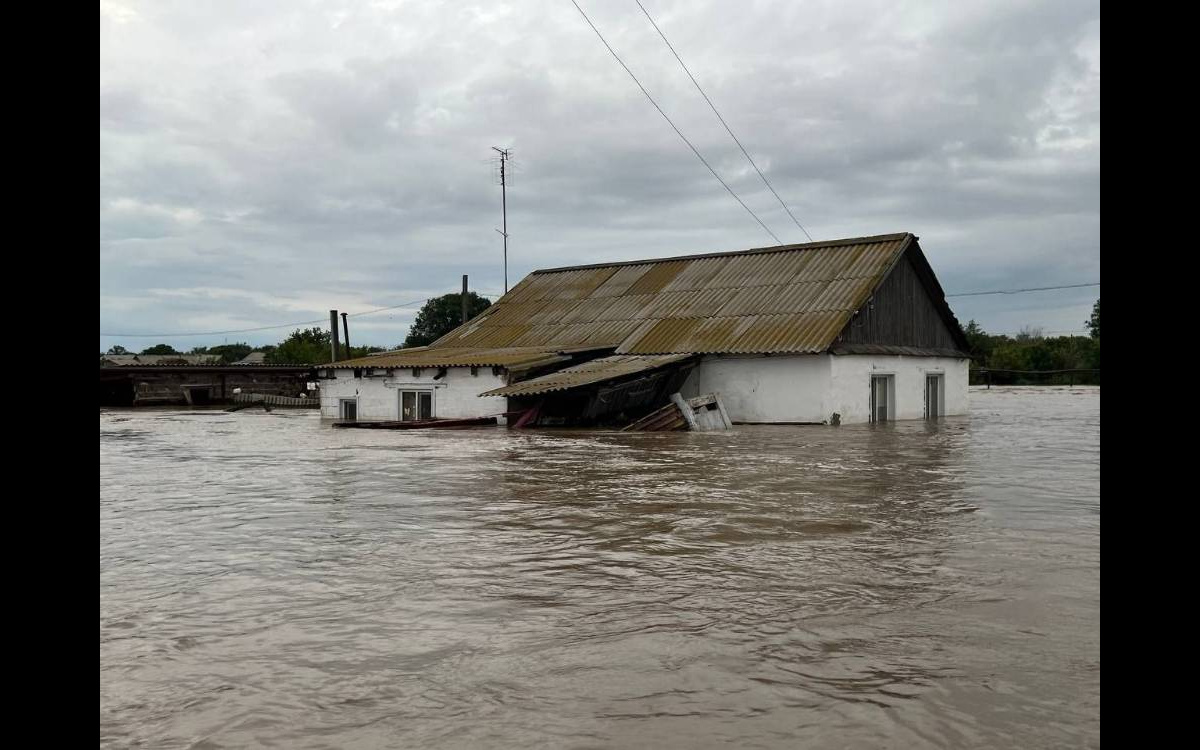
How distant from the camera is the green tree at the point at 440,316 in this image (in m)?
74.4

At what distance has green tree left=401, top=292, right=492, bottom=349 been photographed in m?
74.4

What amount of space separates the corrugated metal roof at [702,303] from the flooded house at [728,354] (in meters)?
0.08

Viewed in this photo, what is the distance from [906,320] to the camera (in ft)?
103

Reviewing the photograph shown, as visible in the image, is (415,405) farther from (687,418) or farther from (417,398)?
(687,418)

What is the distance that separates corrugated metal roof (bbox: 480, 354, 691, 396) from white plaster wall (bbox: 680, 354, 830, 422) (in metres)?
1.32

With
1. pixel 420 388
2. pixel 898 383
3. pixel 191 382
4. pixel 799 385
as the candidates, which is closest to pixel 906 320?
pixel 898 383

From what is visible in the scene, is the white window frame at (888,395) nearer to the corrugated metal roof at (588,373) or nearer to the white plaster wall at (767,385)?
the white plaster wall at (767,385)

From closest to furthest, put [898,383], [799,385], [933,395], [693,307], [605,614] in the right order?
[605,614]
[799,385]
[898,383]
[933,395]
[693,307]

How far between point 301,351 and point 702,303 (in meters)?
48.3

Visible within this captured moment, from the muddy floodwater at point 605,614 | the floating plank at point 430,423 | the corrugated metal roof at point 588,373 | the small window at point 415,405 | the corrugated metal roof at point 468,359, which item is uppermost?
the corrugated metal roof at point 468,359

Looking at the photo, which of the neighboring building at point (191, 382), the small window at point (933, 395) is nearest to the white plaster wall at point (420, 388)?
the small window at point (933, 395)

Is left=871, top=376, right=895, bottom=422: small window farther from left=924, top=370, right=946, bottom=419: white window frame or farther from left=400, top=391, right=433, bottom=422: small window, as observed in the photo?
left=400, top=391, right=433, bottom=422: small window
